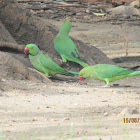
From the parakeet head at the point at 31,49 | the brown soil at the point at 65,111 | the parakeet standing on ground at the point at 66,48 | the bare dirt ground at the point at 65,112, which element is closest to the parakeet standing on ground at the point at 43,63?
the parakeet head at the point at 31,49

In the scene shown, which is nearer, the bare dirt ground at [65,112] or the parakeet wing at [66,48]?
the bare dirt ground at [65,112]

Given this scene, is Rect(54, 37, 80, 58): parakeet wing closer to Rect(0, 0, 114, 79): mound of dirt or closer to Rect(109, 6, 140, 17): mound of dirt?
Rect(0, 0, 114, 79): mound of dirt

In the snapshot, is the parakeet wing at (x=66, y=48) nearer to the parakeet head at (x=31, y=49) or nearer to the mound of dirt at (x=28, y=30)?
the mound of dirt at (x=28, y=30)

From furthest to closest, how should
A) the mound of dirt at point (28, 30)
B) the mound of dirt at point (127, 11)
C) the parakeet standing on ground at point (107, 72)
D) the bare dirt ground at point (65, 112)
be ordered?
the mound of dirt at point (127, 11) < the mound of dirt at point (28, 30) < the parakeet standing on ground at point (107, 72) < the bare dirt ground at point (65, 112)

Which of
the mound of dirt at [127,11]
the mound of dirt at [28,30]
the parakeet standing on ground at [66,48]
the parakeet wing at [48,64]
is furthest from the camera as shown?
the mound of dirt at [127,11]

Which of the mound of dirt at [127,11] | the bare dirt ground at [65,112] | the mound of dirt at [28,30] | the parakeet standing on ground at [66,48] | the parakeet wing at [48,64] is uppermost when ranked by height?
the mound of dirt at [127,11]

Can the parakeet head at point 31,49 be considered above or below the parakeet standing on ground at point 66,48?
below

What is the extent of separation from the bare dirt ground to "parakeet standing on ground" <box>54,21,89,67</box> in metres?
1.49

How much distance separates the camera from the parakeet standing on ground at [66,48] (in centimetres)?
691

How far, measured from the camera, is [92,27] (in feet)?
44.6

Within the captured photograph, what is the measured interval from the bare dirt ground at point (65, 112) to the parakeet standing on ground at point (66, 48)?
4.89 ft

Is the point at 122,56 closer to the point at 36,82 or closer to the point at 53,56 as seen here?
the point at 53,56

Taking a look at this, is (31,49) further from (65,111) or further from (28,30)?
(65,111)

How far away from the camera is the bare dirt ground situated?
296cm
